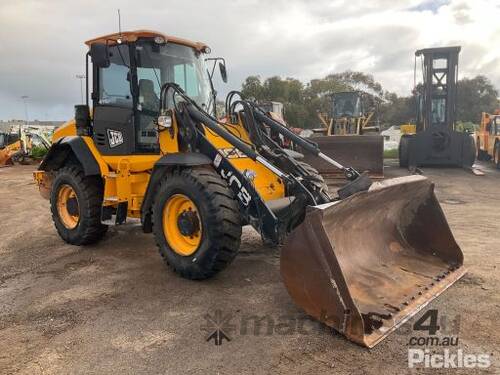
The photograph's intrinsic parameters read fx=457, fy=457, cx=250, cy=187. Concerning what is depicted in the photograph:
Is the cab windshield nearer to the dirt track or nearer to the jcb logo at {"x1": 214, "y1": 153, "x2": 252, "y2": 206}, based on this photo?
the jcb logo at {"x1": 214, "y1": 153, "x2": 252, "y2": 206}

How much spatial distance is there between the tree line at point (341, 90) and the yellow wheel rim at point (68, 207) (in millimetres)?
28277

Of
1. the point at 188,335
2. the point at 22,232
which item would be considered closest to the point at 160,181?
the point at 188,335

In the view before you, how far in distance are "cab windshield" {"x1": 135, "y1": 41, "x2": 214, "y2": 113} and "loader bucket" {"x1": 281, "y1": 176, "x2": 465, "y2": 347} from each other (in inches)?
96.5

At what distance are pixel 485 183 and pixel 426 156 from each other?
9.86 ft

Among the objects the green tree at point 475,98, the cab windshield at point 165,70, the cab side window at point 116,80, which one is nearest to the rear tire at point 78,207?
the cab side window at point 116,80

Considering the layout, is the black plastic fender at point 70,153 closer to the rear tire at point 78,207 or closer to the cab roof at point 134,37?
the rear tire at point 78,207

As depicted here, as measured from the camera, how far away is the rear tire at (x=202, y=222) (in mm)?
3969

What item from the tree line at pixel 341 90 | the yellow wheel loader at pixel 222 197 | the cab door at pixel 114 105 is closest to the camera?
the yellow wheel loader at pixel 222 197

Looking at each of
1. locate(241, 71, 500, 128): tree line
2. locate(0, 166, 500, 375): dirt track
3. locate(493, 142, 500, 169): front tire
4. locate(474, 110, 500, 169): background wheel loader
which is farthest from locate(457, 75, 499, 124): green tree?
locate(0, 166, 500, 375): dirt track

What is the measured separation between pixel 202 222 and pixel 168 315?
852mm

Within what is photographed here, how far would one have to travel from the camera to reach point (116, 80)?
5.38 m

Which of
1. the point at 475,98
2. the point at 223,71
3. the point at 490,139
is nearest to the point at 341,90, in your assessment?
the point at 475,98

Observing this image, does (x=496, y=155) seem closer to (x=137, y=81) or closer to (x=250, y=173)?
(x=250, y=173)

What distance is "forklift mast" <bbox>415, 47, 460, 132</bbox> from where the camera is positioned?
1473cm
